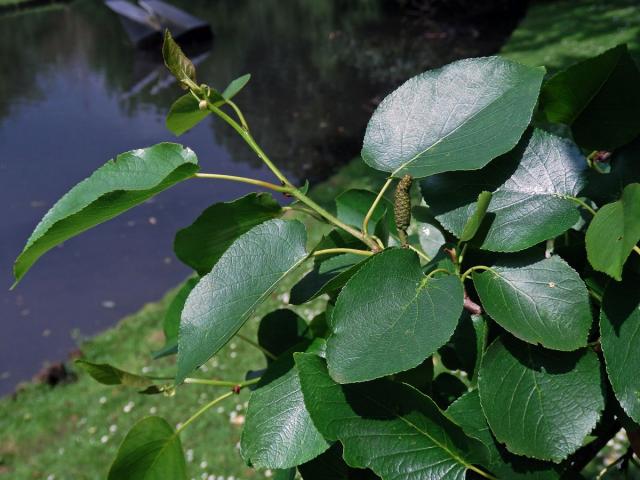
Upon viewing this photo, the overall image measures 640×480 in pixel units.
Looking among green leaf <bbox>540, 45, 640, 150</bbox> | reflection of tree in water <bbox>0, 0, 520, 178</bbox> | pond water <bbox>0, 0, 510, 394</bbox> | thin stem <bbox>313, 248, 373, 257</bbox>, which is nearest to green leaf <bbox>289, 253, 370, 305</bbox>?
thin stem <bbox>313, 248, 373, 257</bbox>

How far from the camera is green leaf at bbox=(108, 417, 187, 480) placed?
0.62m

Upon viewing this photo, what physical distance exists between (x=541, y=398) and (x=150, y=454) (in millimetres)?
351

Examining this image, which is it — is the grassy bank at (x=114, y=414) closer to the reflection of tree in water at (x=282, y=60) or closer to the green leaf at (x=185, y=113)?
the green leaf at (x=185, y=113)

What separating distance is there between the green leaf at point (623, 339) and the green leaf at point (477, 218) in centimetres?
10

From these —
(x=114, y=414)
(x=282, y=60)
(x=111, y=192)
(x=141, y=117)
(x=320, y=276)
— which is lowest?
(x=282, y=60)

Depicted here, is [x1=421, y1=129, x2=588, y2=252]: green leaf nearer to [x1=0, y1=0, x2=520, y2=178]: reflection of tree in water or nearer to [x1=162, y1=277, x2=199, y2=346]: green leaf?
[x1=162, y1=277, x2=199, y2=346]: green leaf

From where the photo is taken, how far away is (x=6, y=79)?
1345cm

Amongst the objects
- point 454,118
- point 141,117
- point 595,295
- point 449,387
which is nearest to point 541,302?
point 595,295

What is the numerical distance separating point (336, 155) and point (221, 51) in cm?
652

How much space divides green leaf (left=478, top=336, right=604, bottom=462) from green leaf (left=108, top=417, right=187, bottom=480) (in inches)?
11.8

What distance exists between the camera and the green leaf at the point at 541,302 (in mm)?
499

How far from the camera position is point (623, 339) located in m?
0.49

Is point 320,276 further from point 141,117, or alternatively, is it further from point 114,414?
point 141,117

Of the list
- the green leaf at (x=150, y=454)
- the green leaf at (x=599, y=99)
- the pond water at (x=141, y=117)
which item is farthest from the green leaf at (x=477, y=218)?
the pond water at (x=141, y=117)
